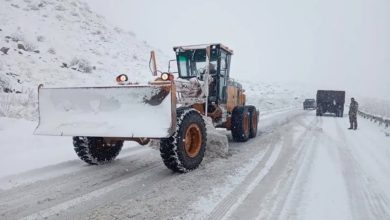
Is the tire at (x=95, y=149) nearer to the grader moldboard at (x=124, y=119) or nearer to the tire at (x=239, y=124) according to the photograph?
the grader moldboard at (x=124, y=119)

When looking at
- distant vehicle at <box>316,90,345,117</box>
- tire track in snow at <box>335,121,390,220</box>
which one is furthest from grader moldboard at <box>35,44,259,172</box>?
distant vehicle at <box>316,90,345,117</box>

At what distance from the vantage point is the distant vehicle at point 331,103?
2852cm

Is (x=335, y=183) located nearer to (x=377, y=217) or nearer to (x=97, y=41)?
(x=377, y=217)

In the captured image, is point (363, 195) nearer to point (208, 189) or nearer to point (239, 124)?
point (208, 189)

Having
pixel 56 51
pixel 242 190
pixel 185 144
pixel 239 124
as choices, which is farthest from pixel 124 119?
pixel 56 51

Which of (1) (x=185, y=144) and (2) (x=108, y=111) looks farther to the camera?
(1) (x=185, y=144)

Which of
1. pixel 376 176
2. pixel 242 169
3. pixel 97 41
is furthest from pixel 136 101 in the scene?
pixel 97 41

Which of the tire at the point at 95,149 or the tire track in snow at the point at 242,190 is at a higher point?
the tire at the point at 95,149

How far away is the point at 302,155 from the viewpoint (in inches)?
347

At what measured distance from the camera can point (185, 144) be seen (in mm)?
6457

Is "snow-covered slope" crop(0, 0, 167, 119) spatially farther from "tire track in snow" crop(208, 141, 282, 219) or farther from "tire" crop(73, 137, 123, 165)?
"tire track in snow" crop(208, 141, 282, 219)

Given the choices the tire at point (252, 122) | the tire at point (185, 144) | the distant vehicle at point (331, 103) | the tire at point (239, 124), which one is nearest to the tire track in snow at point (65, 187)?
the tire at point (185, 144)

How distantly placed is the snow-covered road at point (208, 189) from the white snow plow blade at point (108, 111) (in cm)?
Result: 83

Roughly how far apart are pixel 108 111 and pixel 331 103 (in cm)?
2603
